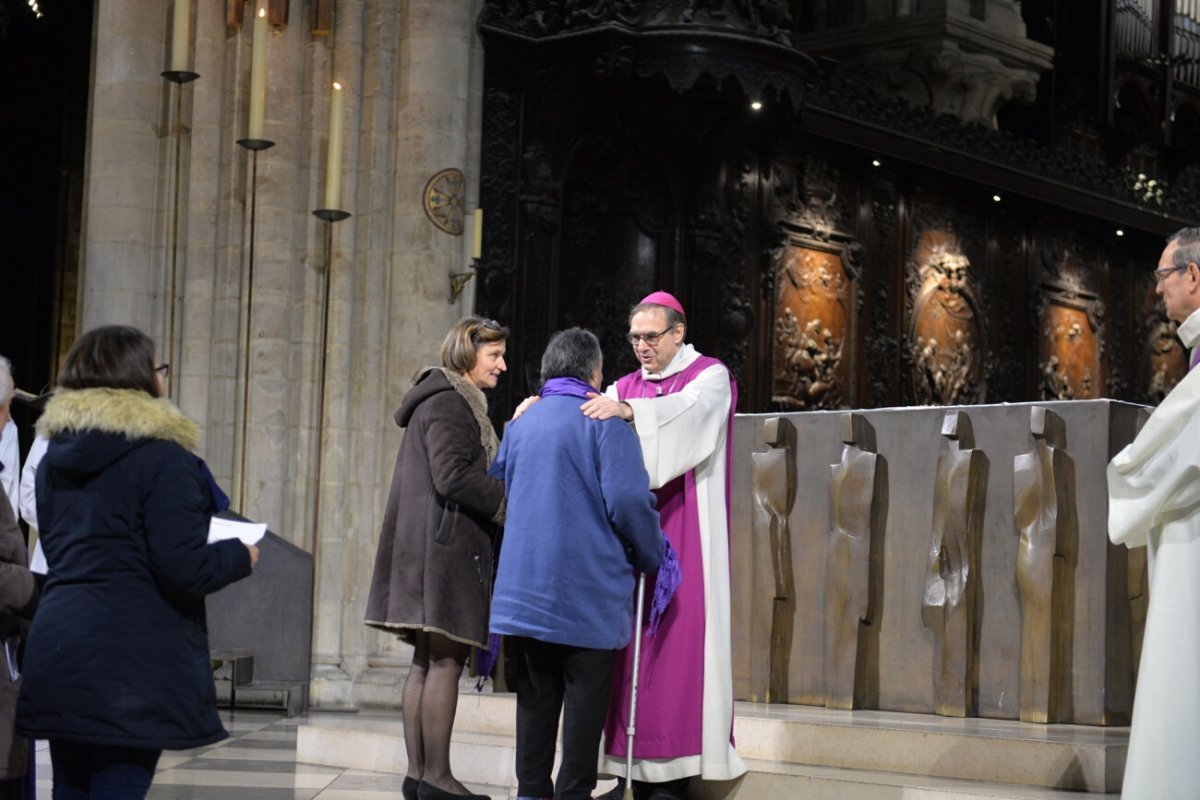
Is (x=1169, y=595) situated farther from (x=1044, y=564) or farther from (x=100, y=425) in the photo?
(x=100, y=425)

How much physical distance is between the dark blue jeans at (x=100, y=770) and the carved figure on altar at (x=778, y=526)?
3.32m

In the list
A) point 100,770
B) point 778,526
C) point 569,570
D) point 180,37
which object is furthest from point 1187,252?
point 180,37

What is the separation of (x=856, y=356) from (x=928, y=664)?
627cm

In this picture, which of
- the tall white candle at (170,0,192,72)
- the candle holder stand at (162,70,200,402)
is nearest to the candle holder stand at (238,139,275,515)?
the candle holder stand at (162,70,200,402)

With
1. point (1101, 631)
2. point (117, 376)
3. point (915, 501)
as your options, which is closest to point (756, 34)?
point (915, 501)

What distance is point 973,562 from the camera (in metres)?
6.41

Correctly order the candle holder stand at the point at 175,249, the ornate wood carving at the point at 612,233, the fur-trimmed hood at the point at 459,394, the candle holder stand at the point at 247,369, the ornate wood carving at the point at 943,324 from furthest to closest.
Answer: the ornate wood carving at the point at 943,324 < the ornate wood carving at the point at 612,233 < the candle holder stand at the point at 247,369 < the candle holder stand at the point at 175,249 < the fur-trimmed hood at the point at 459,394

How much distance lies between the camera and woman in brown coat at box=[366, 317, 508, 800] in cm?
551

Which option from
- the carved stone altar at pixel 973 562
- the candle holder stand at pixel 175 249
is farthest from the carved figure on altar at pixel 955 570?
the candle holder stand at pixel 175 249

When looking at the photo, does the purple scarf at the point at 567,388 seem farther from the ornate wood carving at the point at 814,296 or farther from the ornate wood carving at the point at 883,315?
the ornate wood carving at the point at 883,315

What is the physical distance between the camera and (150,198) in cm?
948

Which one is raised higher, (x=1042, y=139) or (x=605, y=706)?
(x=1042, y=139)

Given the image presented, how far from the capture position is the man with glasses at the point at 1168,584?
450cm

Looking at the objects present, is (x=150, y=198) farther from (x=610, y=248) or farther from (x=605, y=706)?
(x=605, y=706)
